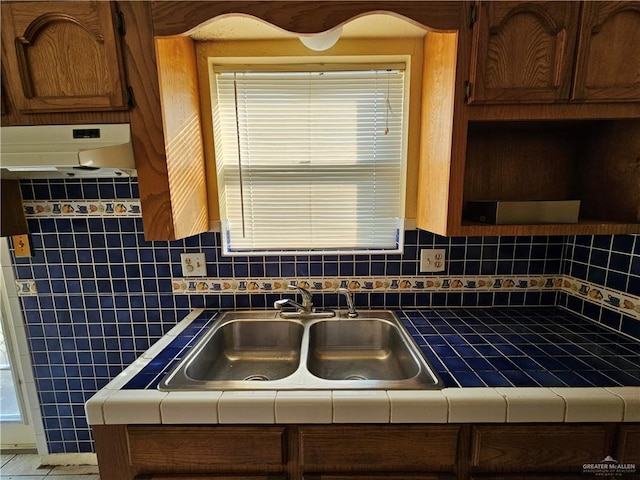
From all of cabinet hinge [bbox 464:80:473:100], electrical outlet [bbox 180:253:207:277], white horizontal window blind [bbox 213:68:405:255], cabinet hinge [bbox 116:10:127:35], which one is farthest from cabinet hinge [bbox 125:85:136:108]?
cabinet hinge [bbox 464:80:473:100]

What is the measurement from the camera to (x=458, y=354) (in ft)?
3.28

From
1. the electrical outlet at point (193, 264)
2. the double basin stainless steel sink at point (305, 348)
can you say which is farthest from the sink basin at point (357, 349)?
the electrical outlet at point (193, 264)

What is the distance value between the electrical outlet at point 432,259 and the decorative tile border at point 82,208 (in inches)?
53.3

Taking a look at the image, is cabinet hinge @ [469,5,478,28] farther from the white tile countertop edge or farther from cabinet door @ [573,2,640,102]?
the white tile countertop edge

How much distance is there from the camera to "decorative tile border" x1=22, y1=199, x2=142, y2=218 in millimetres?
1317

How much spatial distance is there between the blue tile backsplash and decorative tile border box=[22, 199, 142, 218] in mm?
15

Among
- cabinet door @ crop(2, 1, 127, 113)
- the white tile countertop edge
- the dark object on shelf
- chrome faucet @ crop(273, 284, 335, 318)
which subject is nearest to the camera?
the white tile countertop edge

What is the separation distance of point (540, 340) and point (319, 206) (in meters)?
1.05

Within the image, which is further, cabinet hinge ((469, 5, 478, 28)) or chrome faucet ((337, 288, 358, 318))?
A: chrome faucet ((337, 288, 358, 318))

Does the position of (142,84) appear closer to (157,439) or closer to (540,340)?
(157,439)

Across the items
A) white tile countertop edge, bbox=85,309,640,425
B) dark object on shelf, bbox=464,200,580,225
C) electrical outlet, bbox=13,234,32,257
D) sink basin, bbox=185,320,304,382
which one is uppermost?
dark object on shelf, bbox=464,200,580,225

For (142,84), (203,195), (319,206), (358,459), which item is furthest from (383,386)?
(142,84)

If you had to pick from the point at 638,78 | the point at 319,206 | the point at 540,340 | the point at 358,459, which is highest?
the point at 638,78

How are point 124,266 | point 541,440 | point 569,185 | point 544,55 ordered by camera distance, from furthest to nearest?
point 124,266 → point 569,185 → point 544,55 → point 541,440
